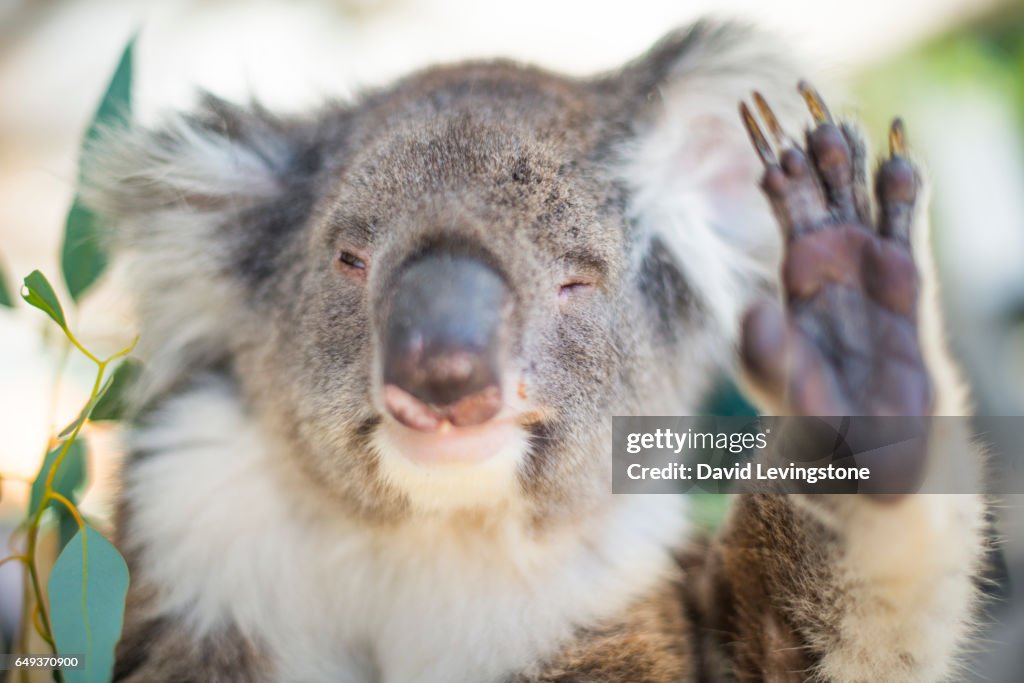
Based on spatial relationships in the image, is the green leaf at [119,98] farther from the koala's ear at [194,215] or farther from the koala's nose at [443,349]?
the koala's nose at [443,349]

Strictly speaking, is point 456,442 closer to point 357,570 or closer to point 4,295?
point 357,570

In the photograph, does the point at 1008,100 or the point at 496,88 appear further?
the point at 1008,100

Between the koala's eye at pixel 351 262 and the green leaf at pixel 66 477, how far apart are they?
1.93 feet

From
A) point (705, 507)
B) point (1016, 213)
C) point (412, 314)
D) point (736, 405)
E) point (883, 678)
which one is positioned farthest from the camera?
point (1016, 213)

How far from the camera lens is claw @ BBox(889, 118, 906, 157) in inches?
54.1

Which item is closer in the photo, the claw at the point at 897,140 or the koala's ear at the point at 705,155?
the claw at the point at 897,140

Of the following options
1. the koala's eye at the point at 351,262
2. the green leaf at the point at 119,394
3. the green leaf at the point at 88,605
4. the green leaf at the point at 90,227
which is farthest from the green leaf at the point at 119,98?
the green leaf at the point at 88,605

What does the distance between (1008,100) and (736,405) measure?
3.16 metres

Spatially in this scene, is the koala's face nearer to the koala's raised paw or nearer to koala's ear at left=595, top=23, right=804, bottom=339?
koala's ear at left=595, top=23, right=804, bottom=339

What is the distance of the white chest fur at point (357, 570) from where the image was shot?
5.42 ft

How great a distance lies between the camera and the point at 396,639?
5.57 feet

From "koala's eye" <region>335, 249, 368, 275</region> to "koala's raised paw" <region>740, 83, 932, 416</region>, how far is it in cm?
67

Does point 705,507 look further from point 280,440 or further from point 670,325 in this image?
point 280,440

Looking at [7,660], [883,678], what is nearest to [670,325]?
[883,678]
